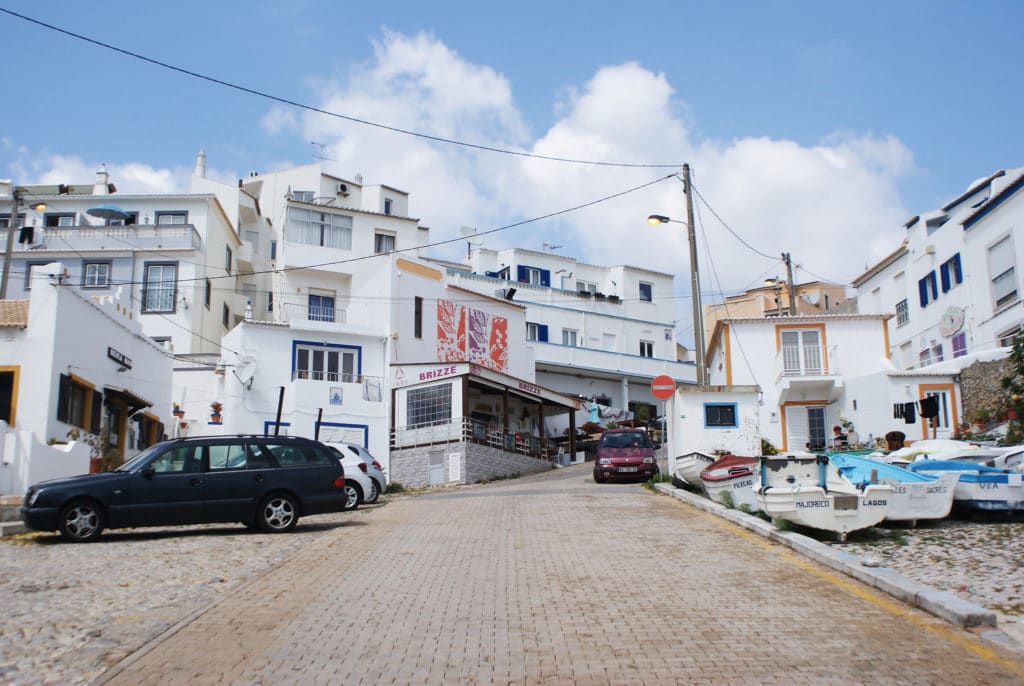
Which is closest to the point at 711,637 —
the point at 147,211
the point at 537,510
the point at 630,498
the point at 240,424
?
the point at 537,510

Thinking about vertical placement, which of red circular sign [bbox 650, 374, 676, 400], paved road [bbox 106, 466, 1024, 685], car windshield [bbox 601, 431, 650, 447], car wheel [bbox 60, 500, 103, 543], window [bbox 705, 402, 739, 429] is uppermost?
red circular sign [bbox 650, 374, 676, 400]

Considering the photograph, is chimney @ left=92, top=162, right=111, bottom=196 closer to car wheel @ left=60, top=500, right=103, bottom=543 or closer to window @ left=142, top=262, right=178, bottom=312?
window @ left=142, top=262, right=178, bottom=312

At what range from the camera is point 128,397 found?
83.3 feet

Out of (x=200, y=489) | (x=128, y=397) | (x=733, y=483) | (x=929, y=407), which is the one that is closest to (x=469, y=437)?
(x=128, y=397)

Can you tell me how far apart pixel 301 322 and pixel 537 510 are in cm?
2173

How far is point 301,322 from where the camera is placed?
121ft

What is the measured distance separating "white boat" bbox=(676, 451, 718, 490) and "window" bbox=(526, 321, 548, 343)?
104ft

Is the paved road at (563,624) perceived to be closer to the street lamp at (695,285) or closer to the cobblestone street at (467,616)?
the cobblestone street at (467,616)

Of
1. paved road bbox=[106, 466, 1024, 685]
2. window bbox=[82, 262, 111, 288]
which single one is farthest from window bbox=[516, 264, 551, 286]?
paved road bbox=[106, 466, 1024, 685]

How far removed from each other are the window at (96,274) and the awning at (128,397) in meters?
17.6

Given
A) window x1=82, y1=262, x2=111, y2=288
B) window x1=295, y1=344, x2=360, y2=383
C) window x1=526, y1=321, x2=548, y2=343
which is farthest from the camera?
window x1=526, y1=321, x2=548, y2=343

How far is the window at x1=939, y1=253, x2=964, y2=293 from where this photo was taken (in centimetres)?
3447

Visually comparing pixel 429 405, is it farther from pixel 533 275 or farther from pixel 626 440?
pixel 533 275

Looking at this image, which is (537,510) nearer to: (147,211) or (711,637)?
(711,637)
